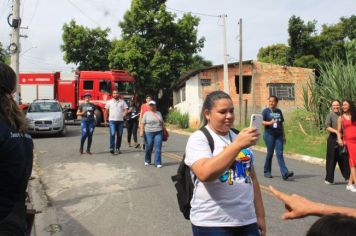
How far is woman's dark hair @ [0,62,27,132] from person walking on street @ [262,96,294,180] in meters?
8.14

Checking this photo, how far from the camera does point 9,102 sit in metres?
3.19

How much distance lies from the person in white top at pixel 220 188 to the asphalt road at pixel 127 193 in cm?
323

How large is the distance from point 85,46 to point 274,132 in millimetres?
34250

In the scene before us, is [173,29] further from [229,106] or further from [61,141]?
[229,106]

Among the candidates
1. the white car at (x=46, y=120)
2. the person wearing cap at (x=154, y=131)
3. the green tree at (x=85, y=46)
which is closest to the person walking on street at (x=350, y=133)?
the person wearing cap at (x=154, y=131)

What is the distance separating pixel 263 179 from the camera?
1095cm

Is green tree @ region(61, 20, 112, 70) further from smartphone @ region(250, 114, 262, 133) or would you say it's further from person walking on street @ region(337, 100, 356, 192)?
smartphone @ region(250, 114, 262, 133)

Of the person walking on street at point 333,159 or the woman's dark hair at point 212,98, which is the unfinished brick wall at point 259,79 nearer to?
the person walking on street at point 333,159

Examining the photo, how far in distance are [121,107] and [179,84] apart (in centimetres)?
2472

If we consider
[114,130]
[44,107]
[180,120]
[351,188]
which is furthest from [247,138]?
[180,120]

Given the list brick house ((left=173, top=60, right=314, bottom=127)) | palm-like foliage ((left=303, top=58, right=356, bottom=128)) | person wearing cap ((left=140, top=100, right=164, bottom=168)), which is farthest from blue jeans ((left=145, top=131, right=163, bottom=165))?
brick house ((left=173, top=60, right=314, bottom=127))

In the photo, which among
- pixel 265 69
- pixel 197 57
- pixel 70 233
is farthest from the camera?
pixel 197 57

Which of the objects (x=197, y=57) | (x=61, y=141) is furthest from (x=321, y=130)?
(x=197, y=57)

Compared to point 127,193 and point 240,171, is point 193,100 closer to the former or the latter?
point 127,193
